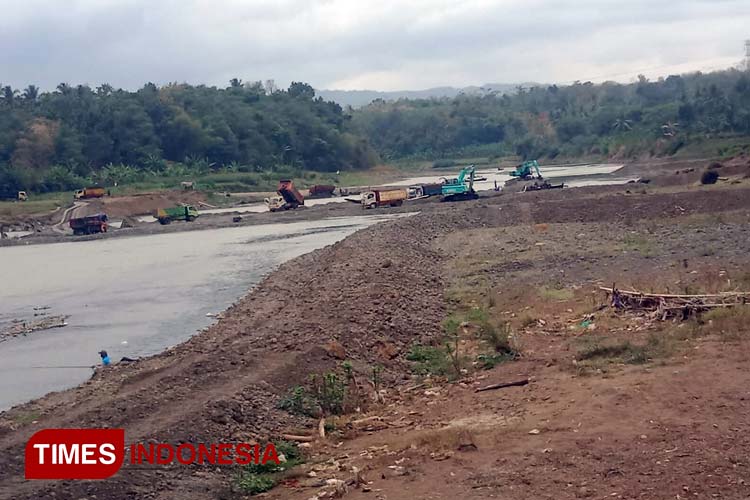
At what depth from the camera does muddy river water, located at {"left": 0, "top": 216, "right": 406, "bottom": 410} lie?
2062cm

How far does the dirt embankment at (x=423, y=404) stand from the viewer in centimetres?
866

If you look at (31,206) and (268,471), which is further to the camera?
(31,206)

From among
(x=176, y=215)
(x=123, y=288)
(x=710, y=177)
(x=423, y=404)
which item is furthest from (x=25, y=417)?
(x=176, y=215)

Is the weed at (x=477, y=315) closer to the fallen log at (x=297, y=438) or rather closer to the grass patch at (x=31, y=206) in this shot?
the fallen log at (x=297, y=438)

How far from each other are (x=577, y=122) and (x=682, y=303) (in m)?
119

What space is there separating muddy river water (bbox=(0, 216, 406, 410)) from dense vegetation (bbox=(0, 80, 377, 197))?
37.6 meters

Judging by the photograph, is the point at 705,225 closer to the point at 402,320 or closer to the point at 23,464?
the point at 402,320

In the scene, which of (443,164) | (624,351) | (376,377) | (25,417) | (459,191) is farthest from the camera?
(443,164)

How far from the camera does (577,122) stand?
5098 inches

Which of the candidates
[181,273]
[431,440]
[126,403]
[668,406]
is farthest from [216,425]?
[181,273]

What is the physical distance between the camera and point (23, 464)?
10383mm

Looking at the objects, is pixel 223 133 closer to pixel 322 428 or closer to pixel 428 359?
pixel 428 359

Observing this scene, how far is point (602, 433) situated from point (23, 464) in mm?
6197

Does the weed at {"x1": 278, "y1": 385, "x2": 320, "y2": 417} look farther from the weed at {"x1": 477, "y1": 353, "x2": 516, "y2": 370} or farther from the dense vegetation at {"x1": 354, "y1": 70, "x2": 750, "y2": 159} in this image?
the dense vegetation at {"x1": 354, "y1": 70, "x2": 750, "y2": 159}
